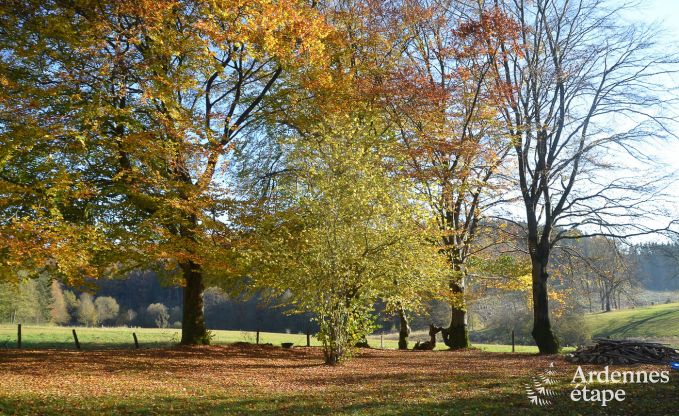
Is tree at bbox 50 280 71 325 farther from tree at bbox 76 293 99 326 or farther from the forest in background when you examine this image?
tree at bbox 76 293 99 326

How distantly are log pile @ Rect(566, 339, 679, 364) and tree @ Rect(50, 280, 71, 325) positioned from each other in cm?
7359

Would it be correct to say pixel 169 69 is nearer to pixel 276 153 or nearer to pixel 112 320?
pixel 276 153

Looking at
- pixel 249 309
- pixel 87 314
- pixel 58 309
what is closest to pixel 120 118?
pixel 249 309

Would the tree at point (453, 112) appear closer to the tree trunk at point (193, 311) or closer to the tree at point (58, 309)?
the tree trunk at point (193, 311)

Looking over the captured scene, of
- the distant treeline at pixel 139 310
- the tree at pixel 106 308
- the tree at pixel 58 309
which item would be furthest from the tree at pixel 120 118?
the tree at pixel 106 308

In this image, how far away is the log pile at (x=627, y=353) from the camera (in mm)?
14188

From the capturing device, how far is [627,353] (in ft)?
47.8

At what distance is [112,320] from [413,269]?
80336 mm

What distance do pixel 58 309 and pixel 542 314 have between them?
76.5 meters

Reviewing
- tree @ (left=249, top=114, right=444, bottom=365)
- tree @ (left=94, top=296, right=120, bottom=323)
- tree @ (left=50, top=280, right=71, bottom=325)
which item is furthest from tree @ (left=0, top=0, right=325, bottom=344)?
tree @ (left=94, top=296, right=120, bottom=323)

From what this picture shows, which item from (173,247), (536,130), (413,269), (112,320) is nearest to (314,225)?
(413,269)

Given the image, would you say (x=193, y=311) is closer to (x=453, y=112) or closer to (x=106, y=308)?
(x=453, y=112)

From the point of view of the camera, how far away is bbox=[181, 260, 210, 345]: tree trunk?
781 inches

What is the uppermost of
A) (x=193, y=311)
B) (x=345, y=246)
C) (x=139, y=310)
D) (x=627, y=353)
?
(x=345, y=246)
